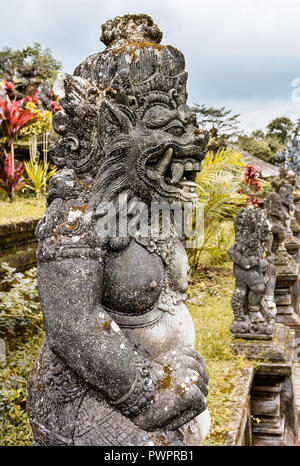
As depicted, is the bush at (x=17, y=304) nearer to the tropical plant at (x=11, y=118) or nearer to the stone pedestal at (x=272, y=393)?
the stone pedestal at (x=272, y=393)

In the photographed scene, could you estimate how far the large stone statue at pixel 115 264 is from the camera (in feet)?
4.80

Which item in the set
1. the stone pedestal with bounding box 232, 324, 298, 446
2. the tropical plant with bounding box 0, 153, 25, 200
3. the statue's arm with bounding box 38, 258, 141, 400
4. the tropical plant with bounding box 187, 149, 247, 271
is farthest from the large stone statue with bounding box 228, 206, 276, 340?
the tropical plant with bounding box 0, 153, 25, 200

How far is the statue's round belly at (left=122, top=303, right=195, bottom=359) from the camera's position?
1.66 m

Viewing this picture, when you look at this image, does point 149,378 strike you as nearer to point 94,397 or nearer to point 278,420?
point 94,397

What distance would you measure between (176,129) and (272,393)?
3224 mm

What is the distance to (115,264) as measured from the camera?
1.59 metres

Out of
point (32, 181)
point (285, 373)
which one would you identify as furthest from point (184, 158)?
point (32, 181)

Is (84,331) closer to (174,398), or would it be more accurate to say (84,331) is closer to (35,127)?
(174,398)

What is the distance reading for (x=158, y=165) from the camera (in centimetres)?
162

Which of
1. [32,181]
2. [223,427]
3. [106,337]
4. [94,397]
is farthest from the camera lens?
[32,181]

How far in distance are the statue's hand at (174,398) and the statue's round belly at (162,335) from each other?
0.27 ft

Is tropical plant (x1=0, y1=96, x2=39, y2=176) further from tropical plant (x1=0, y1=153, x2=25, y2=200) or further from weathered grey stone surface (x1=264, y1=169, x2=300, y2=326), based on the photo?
weathered grey stone surface (x1=264, y1=169, x2=300, y2=326)

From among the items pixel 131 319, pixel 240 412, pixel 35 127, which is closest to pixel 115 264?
pixel 131 319
